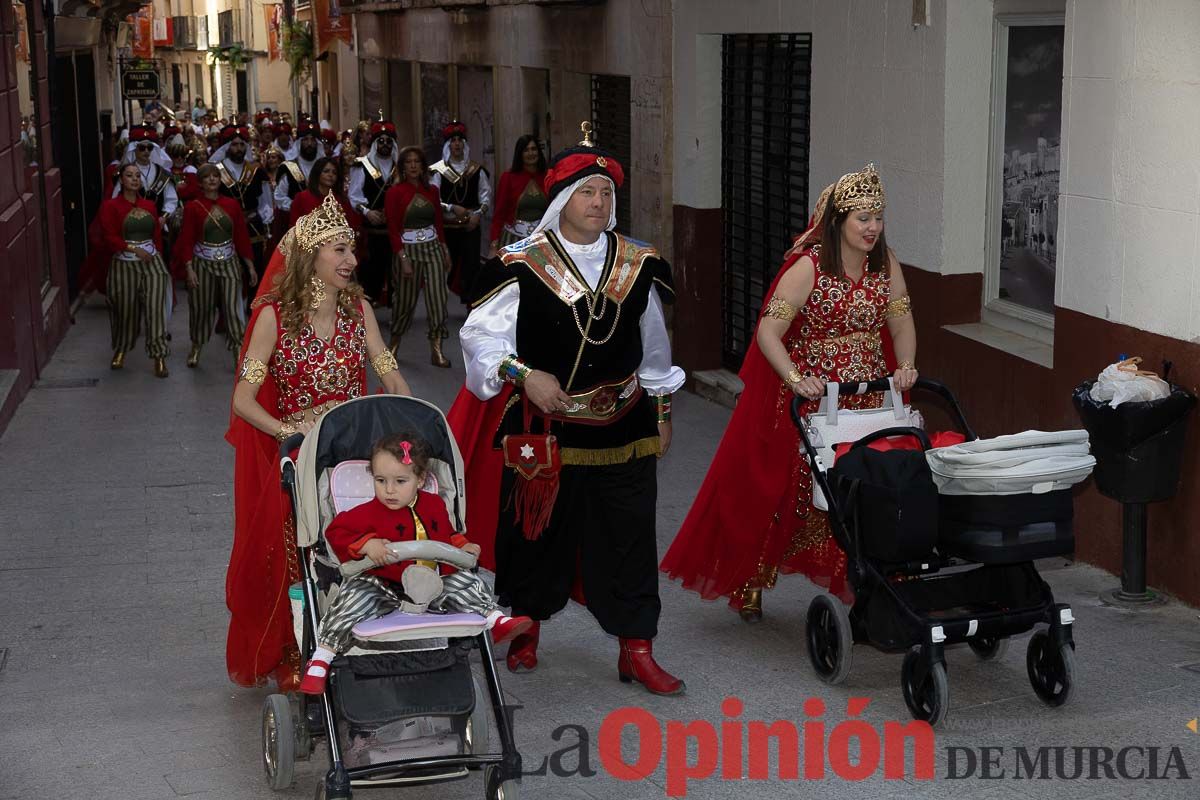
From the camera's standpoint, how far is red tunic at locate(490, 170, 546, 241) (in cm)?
1512

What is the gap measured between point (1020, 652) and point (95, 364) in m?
10.4

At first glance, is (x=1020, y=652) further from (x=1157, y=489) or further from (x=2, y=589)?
(x=2, y=589)

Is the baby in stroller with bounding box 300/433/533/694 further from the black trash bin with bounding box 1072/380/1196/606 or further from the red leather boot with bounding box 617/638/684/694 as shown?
the black trash bin with bounding box 1072/380/1196/606

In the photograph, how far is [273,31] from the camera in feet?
179

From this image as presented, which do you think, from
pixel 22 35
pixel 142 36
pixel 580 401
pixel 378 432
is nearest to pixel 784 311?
pixel 580 401

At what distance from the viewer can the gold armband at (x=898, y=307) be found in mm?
6746

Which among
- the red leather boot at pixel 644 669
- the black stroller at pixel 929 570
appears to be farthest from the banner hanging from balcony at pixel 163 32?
the black stroller at pixel 929 570

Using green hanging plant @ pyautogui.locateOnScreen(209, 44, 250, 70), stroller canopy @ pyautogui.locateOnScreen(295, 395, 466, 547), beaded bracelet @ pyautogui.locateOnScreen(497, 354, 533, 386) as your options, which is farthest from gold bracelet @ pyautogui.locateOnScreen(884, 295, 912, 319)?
green hanging plant @ pyautogui.locateOnScreen(209, 44, 250, 70)

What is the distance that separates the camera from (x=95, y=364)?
48.4ft

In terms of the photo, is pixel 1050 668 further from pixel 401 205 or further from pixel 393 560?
pixel 401 205

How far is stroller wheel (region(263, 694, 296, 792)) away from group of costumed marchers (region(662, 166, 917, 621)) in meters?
2.28

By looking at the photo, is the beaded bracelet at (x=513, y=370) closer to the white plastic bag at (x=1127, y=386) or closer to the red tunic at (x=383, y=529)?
the red tunic at (x=383, y=529)

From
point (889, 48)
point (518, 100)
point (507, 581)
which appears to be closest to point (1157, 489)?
point (507, 581)

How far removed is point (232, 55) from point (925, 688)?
59809mm
